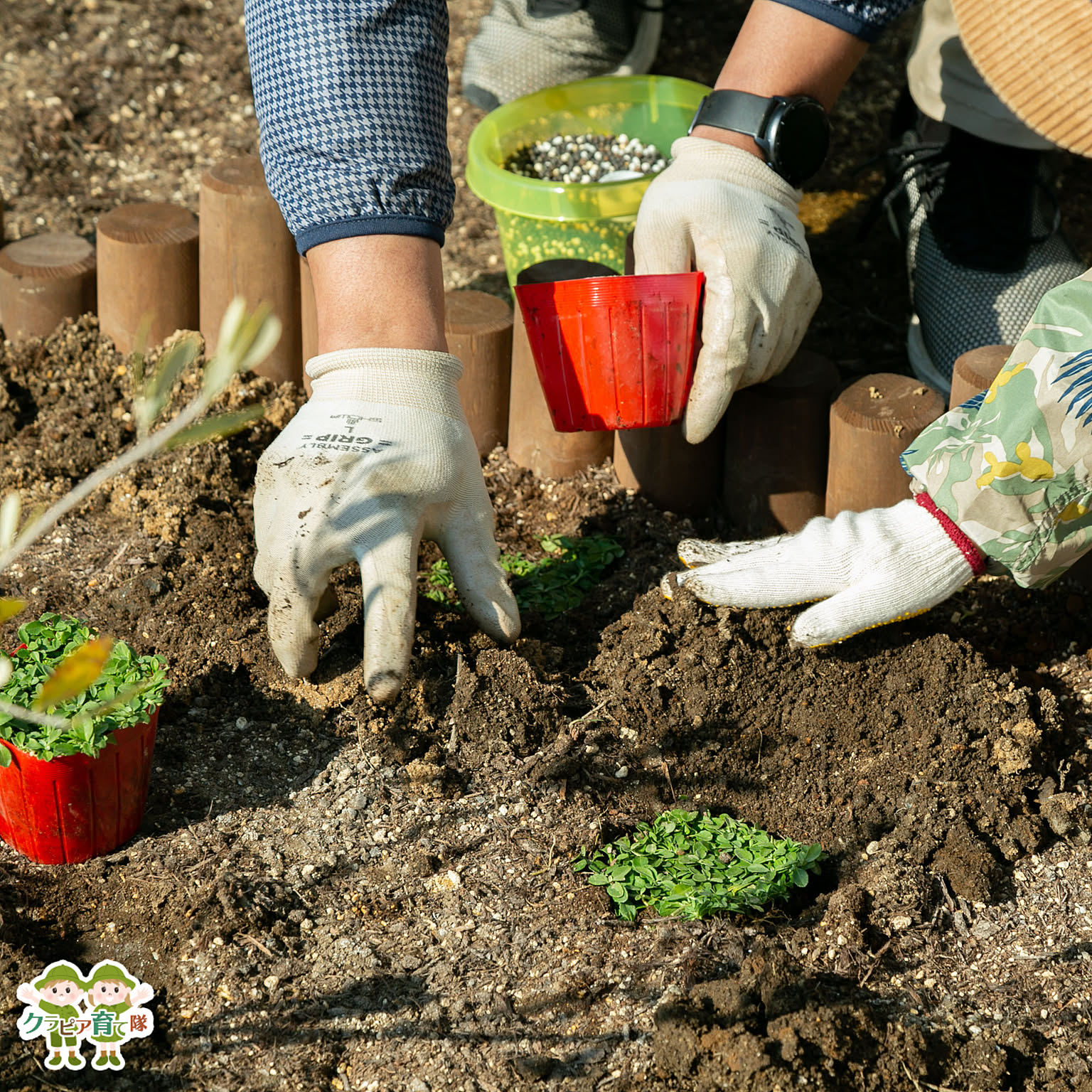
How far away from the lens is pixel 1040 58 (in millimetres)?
1946

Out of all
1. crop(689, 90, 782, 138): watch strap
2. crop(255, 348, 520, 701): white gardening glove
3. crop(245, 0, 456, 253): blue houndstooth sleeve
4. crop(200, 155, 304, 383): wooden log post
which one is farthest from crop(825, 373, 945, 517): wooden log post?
crop(200, 155, 304, 383): wooden log post

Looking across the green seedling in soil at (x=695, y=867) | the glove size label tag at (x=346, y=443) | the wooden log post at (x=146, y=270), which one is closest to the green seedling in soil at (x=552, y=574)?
the glove size label tag at (x=346, y=443)

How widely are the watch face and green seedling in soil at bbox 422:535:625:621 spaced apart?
0.83m

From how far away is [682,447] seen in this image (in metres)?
2.54

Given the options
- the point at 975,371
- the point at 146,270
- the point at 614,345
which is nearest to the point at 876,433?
the point at 975,371

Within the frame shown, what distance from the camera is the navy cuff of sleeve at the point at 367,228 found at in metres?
2.01

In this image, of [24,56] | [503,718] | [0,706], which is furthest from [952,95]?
[24,56]

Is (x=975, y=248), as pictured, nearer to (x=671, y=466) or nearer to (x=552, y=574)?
(x=671, y=466)

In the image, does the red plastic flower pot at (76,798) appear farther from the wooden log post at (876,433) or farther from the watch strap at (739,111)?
the watch strap at (739,111)

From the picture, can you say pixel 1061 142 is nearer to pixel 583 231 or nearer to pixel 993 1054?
pixel 583 231

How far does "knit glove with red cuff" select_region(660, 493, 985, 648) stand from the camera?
6.56 ft

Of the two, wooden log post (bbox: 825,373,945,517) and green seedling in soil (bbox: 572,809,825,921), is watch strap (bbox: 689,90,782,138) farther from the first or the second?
green seedling in soil (bbox: 572,809,825,921)

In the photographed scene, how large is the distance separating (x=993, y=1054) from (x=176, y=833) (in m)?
1.22

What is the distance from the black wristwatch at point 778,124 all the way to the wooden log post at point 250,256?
104 centimetres
